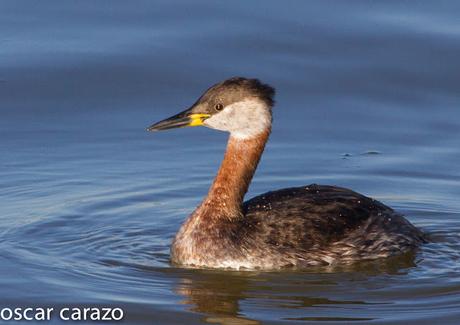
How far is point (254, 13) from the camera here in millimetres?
16312

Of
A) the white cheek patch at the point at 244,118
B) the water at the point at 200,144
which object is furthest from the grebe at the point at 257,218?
the water at the point at 200,144

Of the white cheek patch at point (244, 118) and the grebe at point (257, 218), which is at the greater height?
the white cheek patch at point (244, 118)

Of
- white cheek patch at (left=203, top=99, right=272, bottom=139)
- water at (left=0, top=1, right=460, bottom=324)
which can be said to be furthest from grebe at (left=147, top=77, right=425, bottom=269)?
water at (left=0, top=1, right=460, bottom=324)

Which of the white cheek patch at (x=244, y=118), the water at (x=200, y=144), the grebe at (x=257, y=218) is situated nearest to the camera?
the water at (x=200, y=144)

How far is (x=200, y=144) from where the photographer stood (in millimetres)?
13453

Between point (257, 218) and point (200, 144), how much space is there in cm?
270

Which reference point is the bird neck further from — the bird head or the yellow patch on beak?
the yellow patch on beak

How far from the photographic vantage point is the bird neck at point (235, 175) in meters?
10.9

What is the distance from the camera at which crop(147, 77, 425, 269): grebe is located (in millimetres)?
10656

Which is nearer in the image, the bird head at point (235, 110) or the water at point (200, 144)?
the water at point (200, 144)

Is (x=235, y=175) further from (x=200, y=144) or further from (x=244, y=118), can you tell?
(x=200, y=144)

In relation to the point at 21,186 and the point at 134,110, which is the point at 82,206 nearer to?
the point at 21,186

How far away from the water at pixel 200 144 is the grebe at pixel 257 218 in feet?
0.64

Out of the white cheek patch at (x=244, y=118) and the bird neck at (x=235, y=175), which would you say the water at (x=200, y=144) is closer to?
the bird neck at (x=235, y=175)
